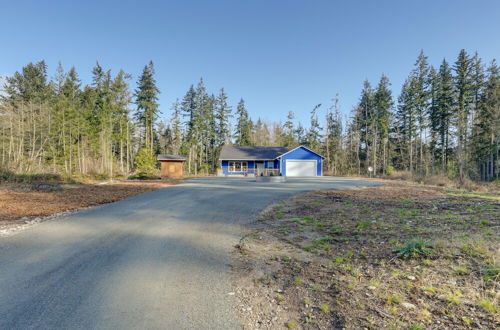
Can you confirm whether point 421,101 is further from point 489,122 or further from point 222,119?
point 222,119

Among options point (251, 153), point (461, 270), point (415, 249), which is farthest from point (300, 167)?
point (461, 270)

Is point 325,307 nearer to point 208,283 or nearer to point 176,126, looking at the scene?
point 208,283

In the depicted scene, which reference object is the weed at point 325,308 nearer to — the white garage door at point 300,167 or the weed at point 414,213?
the weed at point 414,213

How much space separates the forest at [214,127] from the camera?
23.5 m

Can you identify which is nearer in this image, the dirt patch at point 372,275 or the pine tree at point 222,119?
the dirt patch at point 372,275

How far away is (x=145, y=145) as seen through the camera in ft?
114

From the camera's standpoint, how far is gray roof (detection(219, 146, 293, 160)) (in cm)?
3067

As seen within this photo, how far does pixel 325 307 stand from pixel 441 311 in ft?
3.47

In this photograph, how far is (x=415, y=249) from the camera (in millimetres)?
3402

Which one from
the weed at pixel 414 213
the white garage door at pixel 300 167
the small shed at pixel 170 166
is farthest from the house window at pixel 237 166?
the weed at pixel 414 213

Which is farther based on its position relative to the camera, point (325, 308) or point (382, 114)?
point (382, 114)

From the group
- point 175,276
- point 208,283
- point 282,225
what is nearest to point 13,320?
point 175,276

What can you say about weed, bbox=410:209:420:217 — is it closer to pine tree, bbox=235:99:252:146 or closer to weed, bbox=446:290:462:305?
weed, bbox=446:290:462:305

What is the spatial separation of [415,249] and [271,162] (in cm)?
2741
